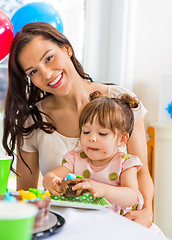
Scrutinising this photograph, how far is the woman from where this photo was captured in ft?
4.88

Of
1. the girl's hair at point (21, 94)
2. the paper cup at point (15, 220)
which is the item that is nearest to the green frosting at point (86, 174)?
the girl's hair at point (21, 94)

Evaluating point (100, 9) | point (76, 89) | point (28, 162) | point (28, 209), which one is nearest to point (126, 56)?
point (100, 9)

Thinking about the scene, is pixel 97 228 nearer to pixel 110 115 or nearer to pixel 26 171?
pixel 110 115

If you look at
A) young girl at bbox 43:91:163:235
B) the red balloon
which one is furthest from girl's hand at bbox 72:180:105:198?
the red balloon

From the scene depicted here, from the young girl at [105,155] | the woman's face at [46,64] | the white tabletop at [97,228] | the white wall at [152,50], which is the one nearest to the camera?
the white tabletop at [97,228]

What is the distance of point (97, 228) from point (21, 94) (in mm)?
983

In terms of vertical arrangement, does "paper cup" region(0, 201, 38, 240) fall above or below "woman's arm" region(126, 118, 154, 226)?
above

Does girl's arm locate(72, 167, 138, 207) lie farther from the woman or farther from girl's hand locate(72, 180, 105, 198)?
the woman

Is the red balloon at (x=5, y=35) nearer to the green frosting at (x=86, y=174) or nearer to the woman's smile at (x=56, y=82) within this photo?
the woman's smile at (x=56, y=82)

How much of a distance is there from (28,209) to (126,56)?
84.9 inches

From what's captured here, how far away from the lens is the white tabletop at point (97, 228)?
759 mm

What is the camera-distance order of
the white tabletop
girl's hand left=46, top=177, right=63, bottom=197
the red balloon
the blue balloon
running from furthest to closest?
the blue balloon, the red balloon, girl's hand left=46, top=177, right=63, bottom=197, the white tabletop

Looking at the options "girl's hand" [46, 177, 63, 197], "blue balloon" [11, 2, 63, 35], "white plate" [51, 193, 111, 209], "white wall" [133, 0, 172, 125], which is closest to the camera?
"white plate" [51, 193, 111, 209]

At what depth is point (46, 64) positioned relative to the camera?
1.48 metres
